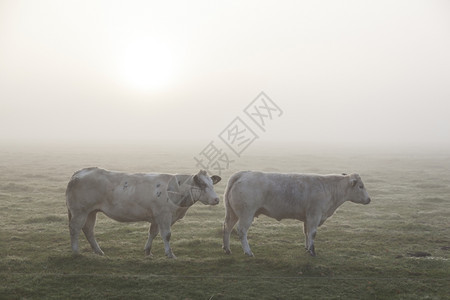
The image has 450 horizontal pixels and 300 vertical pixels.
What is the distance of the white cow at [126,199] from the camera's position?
10.5 metres

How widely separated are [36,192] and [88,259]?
1515 cm

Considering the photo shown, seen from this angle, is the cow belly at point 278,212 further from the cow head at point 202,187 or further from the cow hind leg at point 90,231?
the cow hind leg at point 90,231

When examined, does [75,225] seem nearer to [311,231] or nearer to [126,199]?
[126,199]

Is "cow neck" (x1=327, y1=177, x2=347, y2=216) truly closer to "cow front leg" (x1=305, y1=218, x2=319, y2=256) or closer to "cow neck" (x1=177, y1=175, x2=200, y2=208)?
"cow front leg" (x1=305, y1=218, x2=319, y2=256)

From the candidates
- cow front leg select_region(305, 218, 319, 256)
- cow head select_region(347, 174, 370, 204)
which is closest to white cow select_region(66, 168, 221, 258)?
cow front leg select_region(305, 218, 319, 256)

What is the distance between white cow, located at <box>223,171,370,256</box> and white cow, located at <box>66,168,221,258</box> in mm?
750

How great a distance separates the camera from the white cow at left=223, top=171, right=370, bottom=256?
1108 centimetres

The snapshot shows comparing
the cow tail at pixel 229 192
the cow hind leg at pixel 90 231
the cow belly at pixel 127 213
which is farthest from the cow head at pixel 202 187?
the cow hind leg at pixel 90 231

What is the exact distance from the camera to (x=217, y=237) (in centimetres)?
1357

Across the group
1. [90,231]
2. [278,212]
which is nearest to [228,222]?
[278,212]

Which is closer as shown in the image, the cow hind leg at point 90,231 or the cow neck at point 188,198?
the cow hind leg at point 90,231

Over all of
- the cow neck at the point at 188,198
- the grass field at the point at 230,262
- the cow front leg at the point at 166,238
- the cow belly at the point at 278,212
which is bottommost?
the grass field at the point at 230,262

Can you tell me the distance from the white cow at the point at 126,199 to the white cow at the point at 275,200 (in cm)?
75

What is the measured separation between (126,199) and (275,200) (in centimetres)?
402
